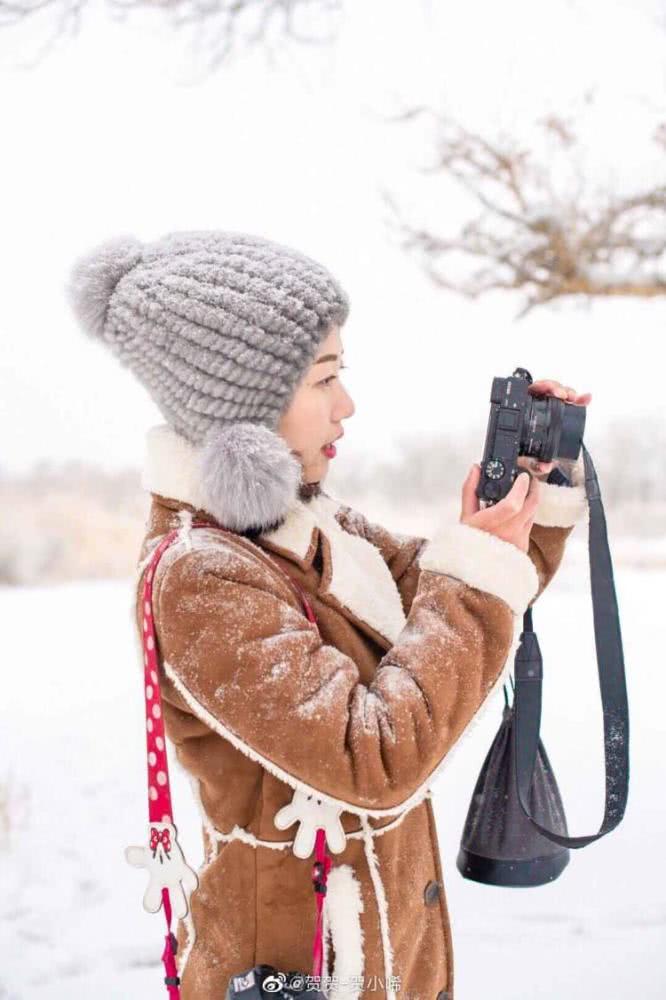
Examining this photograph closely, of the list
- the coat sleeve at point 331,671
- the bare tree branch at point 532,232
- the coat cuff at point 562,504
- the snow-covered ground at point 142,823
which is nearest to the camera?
the coat sleeve at point 331,671

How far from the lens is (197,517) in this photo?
2.64 ft

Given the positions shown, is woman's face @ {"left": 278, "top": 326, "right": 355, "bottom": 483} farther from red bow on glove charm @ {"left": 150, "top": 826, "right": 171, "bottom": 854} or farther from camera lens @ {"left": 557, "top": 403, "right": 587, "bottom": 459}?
red bow on glove charm @ {"left": 150, "top": 826, "right": 171, "bottom": 854}

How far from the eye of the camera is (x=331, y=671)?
2.39 feet

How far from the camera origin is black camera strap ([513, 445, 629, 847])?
2.91 ft

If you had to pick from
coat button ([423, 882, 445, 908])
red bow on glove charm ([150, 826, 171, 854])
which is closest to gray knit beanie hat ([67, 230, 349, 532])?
red bow on glove charm ([150, 826, 171, 854])

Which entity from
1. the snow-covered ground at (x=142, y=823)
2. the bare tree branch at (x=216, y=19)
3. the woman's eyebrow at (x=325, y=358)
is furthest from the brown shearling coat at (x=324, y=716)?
the bare tree branch at (x=216, y=19)

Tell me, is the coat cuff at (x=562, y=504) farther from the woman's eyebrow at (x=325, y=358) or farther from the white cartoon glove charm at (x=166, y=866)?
the white cartoon glove charm at (x=166, y=866)

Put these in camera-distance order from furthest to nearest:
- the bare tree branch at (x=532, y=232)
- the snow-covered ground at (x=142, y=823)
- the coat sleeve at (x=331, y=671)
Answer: the bare tree branch at (x=532, y=232), the snow-covered ground at (x=142, y=823), the coat sleeve at (x=331, y=671)

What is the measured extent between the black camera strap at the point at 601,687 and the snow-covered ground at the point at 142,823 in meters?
0.84

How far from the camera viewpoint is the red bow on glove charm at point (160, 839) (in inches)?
Result: 29.6

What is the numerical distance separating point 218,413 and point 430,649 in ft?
0.83

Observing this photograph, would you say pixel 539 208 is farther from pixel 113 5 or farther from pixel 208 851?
pixel 208 851

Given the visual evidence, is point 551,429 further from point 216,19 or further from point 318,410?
point 216,19

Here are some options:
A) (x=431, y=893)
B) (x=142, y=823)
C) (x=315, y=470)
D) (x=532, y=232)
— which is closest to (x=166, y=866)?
(x=431, y=893)
